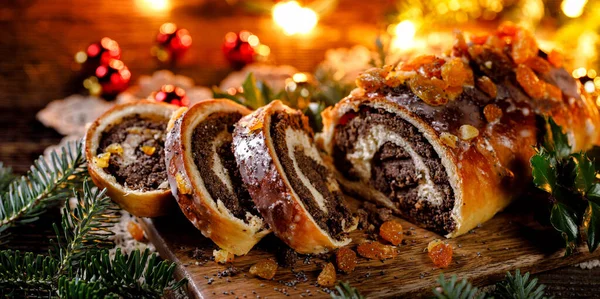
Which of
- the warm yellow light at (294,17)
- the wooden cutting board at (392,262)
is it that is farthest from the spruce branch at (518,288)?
the warm yellow light at (294,17)

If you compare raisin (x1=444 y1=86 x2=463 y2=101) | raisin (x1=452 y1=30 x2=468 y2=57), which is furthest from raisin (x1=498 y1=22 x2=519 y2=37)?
raisin (x1=444 y1=86 x2=463 y2=101)

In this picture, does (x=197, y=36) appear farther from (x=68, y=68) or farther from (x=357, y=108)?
(x=357, y=108)

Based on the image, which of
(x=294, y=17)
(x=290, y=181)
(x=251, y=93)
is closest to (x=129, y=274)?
(x=290, y=181)

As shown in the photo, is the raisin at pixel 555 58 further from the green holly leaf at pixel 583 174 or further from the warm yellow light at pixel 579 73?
the green holly leaf at pixel 583 174

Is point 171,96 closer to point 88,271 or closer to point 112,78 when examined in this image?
point 112,78

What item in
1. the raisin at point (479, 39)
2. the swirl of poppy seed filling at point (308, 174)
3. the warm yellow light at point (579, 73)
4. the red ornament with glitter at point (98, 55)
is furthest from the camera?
the red ornament with glitter at point (98, 55)

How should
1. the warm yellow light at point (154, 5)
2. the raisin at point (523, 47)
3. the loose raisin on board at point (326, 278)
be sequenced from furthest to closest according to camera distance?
the warm yellow light at point (154, 5) → the raisin at point (523, 47) → the loose raisin on board at point (326, 278)
